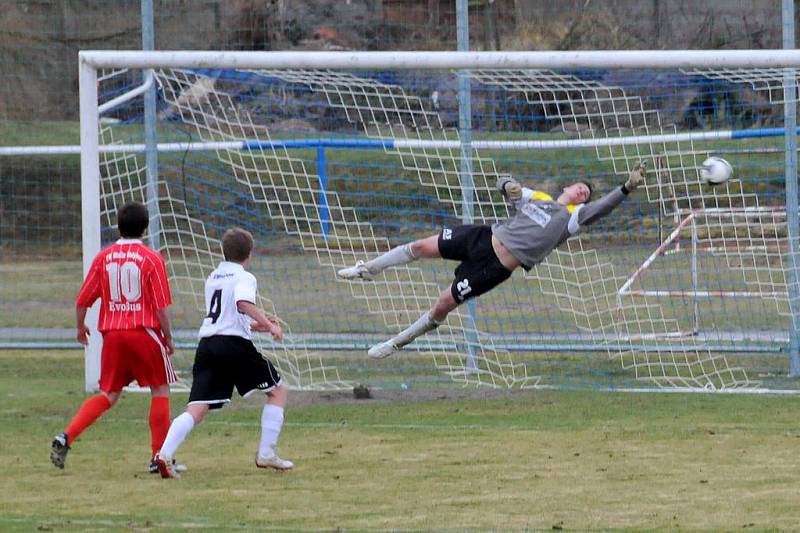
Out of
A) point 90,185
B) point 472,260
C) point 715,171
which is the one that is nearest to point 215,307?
point 472,260

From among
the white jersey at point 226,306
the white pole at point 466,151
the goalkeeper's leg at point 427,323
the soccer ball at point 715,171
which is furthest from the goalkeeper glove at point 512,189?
the white jersey at point 226,306

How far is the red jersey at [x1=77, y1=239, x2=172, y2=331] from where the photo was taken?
9445 millimetres

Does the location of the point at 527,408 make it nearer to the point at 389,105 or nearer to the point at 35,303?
the point at 389,105

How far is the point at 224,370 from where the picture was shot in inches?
368

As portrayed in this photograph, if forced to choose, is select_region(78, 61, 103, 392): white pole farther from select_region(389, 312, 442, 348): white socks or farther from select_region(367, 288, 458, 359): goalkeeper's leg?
select_region(389, 312, 442, 348): white socks

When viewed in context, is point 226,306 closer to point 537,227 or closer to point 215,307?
point 215,307

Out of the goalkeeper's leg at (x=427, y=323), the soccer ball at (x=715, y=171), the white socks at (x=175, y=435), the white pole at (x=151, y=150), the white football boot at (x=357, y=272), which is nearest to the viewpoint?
the white socks at (x=175, y=435)

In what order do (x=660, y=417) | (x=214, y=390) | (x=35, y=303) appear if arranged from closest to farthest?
(x=214, y=390), (x=660, y=417), (x=35, y=303)

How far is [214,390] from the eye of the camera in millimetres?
9375

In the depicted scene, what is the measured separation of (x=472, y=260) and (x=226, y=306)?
10.2 feet

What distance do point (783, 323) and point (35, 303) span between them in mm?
9671

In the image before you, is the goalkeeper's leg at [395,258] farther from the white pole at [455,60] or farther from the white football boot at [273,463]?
the white football boot at [273,463]

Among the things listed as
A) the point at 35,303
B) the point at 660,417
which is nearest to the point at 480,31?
the point at 660,417

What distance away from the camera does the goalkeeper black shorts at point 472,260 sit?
1188cm
